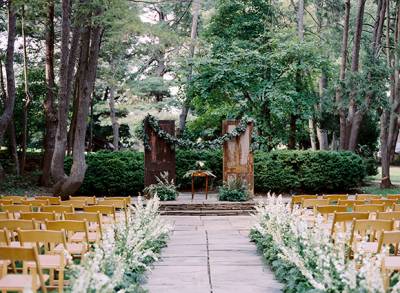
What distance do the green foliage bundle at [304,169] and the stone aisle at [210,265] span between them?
7814mm

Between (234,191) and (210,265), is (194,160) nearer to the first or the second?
(234,191)

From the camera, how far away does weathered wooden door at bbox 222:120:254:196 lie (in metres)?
17.0

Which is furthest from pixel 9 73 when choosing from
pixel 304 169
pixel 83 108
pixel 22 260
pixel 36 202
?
pixel 22 260

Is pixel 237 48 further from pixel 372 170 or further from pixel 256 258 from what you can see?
pixel 256 258

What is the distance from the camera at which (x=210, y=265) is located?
838 cm

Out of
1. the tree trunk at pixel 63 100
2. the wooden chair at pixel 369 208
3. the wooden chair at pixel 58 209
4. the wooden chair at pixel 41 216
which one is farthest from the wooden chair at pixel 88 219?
the tree trunk at pixel 63 100

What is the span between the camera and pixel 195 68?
928 inches

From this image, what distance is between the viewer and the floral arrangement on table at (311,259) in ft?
15.4

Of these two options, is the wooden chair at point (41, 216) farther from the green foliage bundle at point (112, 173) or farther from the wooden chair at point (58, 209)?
the green foliage bundle at point (112, 173)

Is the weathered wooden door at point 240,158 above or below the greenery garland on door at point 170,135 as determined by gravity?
below

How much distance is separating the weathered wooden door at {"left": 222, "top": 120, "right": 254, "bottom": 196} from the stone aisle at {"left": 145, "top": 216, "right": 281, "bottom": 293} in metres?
4.57

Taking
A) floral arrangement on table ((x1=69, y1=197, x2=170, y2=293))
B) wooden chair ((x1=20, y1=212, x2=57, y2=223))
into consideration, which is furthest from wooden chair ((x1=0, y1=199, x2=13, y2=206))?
floral arrangement on table ((x1=69, y1=197, x2=170, y2=293))

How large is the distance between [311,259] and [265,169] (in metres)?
13.6

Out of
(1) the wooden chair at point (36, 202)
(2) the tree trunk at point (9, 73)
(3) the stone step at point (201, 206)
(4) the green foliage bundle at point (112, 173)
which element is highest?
(2) the tree trunk at point (9, 73)
